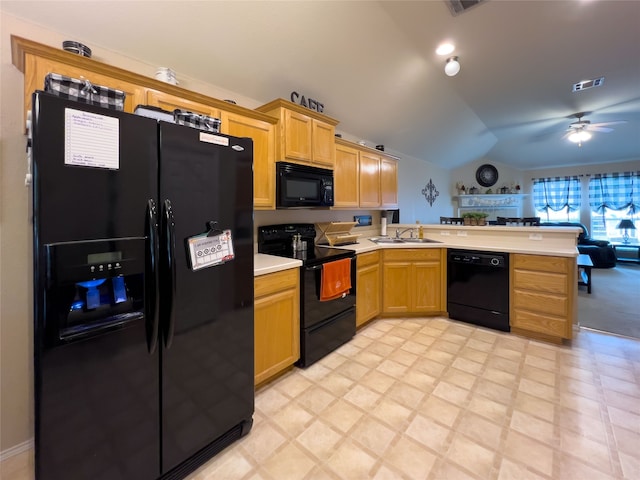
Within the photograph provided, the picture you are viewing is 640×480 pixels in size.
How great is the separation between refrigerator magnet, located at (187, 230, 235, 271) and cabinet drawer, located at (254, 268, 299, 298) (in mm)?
471

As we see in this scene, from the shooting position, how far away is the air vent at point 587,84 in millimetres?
3496

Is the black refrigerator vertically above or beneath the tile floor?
above

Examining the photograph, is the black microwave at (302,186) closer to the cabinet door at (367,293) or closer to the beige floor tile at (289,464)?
the cabinet door at (367,293)

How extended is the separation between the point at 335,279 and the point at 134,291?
5.26ft

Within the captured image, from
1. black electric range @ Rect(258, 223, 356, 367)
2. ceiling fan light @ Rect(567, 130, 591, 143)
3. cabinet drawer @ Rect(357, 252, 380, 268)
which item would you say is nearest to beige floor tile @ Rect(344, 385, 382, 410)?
black electric range @ Rect(258, 223, 356, 367)

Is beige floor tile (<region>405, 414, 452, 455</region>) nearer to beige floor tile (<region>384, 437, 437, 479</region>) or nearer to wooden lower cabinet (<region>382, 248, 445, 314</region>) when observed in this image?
beige floor tile (<region>384, 437, 437, 479</region>)

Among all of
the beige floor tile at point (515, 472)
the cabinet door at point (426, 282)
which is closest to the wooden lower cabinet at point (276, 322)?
the beige floor tile at point (515, 472)

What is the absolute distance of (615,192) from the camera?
22.9 feet

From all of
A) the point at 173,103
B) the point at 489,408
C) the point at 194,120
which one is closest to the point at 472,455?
the point at 489,408

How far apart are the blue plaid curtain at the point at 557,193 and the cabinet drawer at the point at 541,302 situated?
22.0ft

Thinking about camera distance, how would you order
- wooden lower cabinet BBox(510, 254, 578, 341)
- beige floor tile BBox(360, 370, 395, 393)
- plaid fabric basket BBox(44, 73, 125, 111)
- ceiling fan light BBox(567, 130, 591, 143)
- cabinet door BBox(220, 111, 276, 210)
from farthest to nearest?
1. ceiling fan light BBox(567, 130, 591, 143)
2. wooden lower cabinet BBox(510, 254, 578, 341)
3. cabinet door BBox(220, 111, 276, 210)
4. beige floor tile BBox(360, 370, 395, 393)
5. plaid fabric basket BBox(44, 73, 125, 111)

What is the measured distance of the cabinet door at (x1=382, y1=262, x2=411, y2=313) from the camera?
3.34 m

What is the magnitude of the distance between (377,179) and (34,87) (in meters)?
3.26

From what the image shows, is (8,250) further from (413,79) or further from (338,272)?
(413,79)
